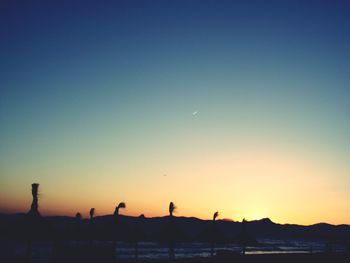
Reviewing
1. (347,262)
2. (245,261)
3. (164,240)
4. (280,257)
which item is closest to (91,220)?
(164,240)

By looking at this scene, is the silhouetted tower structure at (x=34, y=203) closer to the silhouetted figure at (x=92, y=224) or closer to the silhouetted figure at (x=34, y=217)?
the silhouetted figure at (x=34, y=217)

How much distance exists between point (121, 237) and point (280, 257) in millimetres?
15152

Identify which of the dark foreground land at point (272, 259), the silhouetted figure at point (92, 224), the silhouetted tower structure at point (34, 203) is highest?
the silhouetted tower structure at point (34, 203)

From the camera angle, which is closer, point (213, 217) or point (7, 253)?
point (7, 253)

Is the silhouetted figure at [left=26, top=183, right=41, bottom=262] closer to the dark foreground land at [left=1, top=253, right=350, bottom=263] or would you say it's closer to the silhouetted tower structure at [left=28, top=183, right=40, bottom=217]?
the silhouetted tower structure at [left=28, top=183, right=40, bottom=217]

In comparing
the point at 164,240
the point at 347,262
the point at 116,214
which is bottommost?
the point at 347,262

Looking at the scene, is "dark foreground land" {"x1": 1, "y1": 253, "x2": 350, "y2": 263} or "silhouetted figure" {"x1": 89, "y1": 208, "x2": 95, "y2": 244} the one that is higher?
"silhouetted figure" {"x1": 89, "y1": 208, "x2": 95, "y2": 244}

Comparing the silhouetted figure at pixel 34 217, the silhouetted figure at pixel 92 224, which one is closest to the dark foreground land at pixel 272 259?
the silhouetted figure at pixel 92 224

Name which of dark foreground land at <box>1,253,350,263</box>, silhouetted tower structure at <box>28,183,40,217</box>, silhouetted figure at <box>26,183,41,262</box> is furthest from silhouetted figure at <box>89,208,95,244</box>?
silhouetted tower structure at <box>28,183,40,217</box>

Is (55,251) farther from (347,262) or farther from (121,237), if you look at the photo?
(347,262)

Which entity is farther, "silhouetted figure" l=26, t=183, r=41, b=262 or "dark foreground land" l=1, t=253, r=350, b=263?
"dark foreground land" l=1, t=253, r=350, b=263

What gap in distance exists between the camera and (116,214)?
86.8 ft

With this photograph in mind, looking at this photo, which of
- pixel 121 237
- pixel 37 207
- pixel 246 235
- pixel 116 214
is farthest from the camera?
pixel 246 235

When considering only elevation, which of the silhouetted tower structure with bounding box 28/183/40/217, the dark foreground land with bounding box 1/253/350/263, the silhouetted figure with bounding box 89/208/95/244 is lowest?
the dark foreground land with bounding box 1/253/350/263
